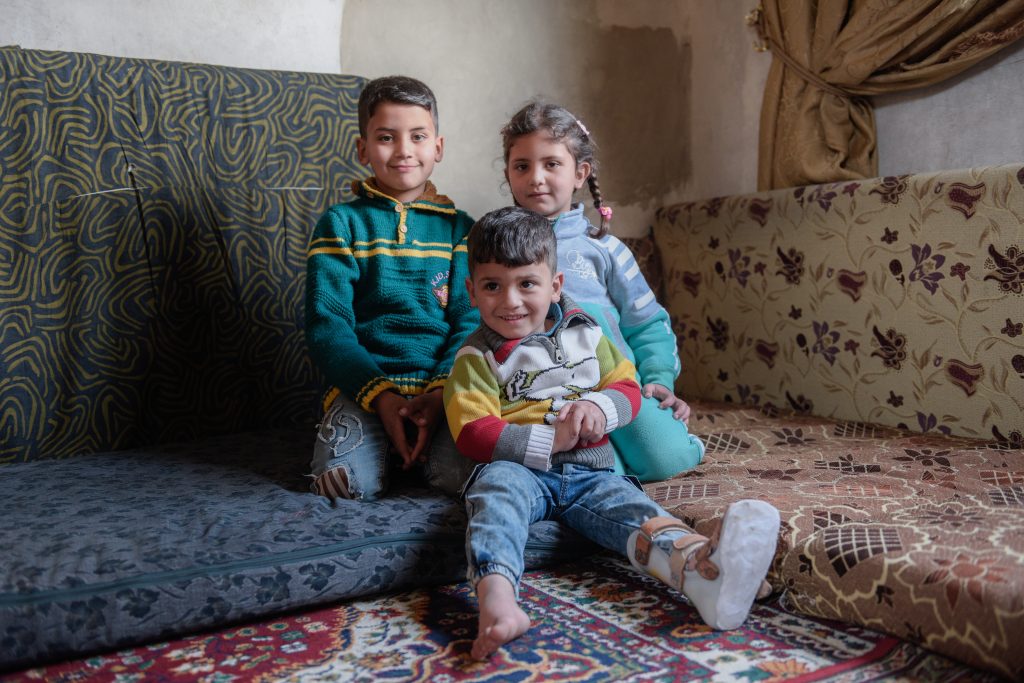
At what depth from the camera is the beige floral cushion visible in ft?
6.52

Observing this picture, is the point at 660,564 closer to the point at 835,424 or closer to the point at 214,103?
the point at 835,424

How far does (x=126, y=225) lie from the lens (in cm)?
209

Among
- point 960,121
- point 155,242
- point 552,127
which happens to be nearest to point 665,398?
point 552,127

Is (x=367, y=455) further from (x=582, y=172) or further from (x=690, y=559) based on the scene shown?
(x=582, y=172)

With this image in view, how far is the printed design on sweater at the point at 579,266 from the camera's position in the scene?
1.98 m

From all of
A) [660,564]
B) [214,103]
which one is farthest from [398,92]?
[660,564]

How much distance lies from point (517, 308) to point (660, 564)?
1.62 feet

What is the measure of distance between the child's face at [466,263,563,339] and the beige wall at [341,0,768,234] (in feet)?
3.78

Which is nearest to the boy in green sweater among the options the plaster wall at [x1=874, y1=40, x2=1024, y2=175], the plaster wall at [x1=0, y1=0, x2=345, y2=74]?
the plaster wall at [x1=0, y1=0, x2=345, y2=74]

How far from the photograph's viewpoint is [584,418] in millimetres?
1549

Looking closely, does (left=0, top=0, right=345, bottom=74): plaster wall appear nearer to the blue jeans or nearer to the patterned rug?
the blue jeans

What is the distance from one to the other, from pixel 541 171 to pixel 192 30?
3.56 feet

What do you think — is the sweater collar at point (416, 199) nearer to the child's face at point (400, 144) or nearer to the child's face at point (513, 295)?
the child's face at point (400, 144)

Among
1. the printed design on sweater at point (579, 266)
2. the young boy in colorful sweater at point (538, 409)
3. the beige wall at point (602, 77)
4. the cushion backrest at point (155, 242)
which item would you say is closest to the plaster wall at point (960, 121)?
the beige wall at point (602, 77)
